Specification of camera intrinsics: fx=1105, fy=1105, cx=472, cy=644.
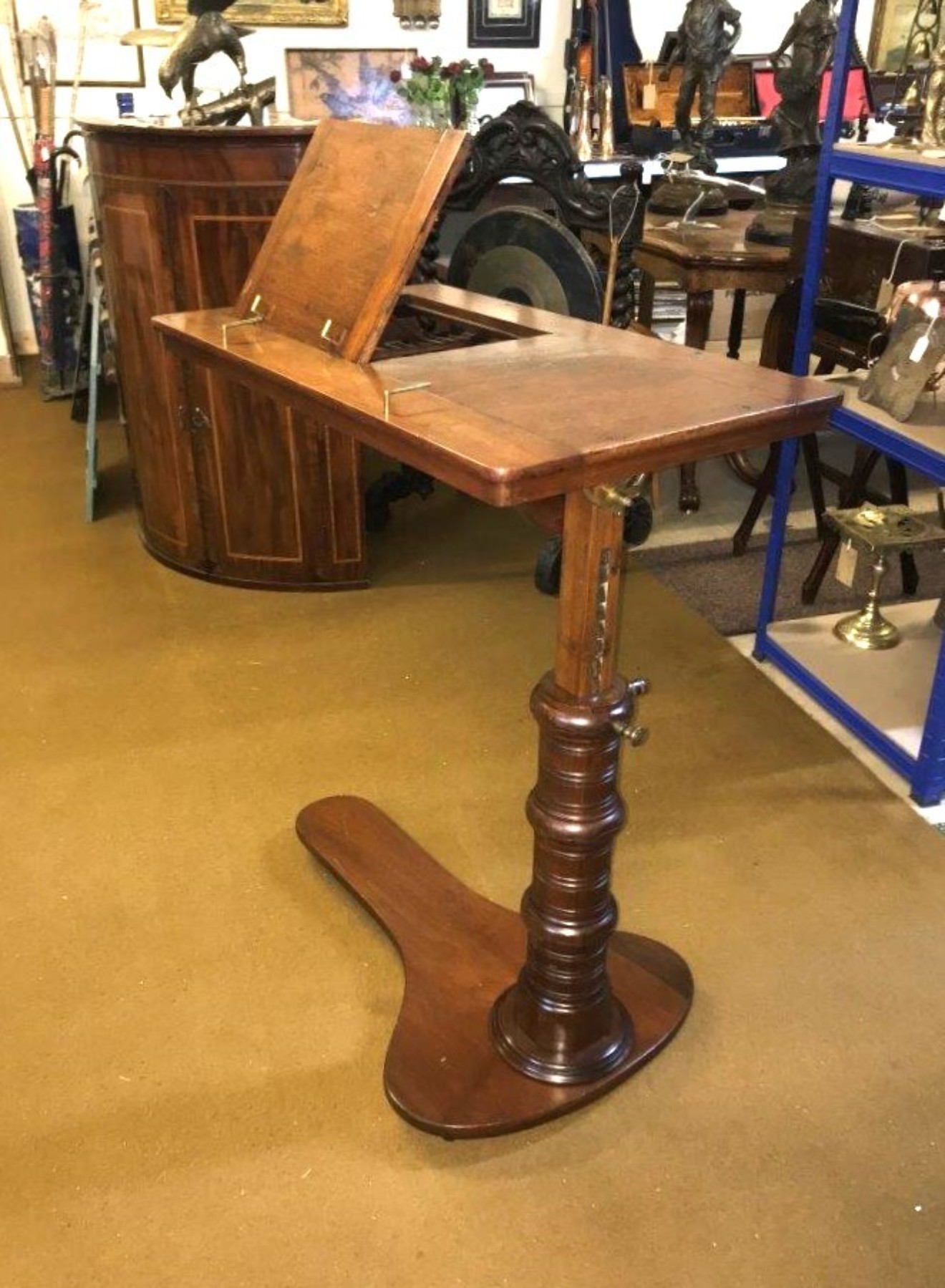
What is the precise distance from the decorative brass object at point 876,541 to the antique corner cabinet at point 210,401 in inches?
46.2

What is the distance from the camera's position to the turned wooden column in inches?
46.3

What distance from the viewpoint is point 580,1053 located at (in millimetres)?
1466

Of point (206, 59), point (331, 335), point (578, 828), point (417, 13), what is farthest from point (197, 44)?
point (417, 13)

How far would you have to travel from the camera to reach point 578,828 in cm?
130

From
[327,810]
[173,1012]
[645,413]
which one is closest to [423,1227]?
[173,1012]

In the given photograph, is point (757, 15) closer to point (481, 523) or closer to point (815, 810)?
point (481, 523)

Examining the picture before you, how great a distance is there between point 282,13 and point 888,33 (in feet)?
8.58

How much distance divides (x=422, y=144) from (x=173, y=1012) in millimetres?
1234

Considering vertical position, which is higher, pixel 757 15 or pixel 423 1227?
pixel 757 15

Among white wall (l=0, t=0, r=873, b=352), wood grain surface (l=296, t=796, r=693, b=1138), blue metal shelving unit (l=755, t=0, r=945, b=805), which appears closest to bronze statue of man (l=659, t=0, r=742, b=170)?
white wall (l=0, t=0, r=873, b=352)

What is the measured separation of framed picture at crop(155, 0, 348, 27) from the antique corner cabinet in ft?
6.53

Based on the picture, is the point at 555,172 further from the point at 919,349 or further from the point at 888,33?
the point at 888,33

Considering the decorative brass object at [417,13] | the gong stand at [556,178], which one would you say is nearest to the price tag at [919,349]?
the gong stand at [556,178]

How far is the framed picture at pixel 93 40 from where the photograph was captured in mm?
4207
